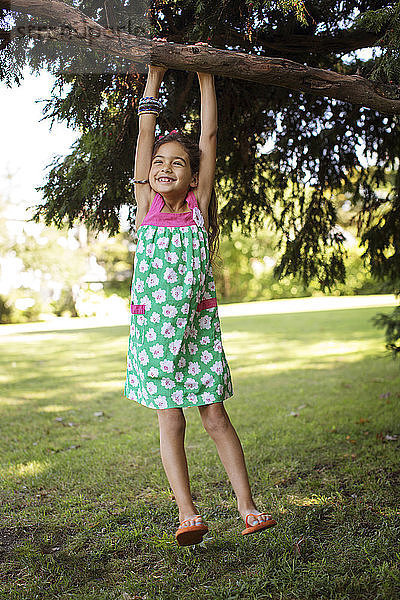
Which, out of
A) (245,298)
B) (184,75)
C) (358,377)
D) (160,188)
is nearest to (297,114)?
(184,75)

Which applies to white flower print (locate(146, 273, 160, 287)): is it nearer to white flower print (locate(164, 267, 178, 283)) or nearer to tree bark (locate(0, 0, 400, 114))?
white flower print (locate(164, 267, 178, 283))

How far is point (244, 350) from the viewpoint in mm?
10422

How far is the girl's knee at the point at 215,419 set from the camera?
8.42ft

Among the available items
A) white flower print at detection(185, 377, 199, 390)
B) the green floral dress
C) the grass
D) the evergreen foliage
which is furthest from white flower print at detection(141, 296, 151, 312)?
the evergreen foliage

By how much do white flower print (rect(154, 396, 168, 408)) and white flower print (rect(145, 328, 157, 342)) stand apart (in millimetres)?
248

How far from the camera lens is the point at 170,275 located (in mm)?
2533

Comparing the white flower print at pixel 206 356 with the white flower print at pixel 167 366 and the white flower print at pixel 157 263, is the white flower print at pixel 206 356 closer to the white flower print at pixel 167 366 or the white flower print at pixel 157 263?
the white flower print at pixel 167 366

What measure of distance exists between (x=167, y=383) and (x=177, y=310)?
0.31m

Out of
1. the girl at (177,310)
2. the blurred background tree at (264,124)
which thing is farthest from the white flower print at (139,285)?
the blurred background tree at (264,124)

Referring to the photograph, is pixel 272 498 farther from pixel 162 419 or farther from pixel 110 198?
pixel 110 198

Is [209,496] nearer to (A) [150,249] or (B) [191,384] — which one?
(B) [191,384]

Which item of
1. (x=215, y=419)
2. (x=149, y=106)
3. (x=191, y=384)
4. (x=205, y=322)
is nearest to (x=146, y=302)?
(x=205, y=322)

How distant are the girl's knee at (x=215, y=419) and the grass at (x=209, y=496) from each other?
0.60 m

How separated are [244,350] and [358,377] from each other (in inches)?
129
